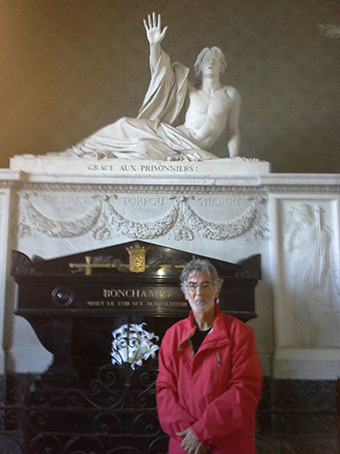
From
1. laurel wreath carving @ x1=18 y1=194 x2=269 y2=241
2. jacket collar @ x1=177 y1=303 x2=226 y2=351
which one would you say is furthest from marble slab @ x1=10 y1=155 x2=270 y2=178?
jacket collar @ x1=177 y1=303 x2=226 y2=351

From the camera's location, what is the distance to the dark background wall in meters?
6.74

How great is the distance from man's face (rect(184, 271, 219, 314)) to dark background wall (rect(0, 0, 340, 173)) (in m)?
4.77

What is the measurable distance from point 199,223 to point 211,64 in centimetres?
191

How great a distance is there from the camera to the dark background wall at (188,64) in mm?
6738

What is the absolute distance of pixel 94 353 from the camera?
13.3 ft

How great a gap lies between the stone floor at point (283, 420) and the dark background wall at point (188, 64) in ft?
11.9

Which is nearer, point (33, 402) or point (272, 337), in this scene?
point (33, 402)

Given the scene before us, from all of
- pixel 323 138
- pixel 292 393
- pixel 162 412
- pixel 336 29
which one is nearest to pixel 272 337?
pixel 292 393

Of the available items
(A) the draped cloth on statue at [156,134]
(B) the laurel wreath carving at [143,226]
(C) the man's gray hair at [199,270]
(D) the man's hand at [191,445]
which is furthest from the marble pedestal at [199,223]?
(D) the man's hand at [191,445]

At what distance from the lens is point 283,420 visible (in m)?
3.73

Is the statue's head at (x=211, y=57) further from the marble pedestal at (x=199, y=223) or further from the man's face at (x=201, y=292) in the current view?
the man's face at (x=201, y=292)

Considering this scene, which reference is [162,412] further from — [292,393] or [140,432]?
[292,393]

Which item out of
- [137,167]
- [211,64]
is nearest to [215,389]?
[137,167]

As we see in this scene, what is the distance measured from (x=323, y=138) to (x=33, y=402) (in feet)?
18.2
